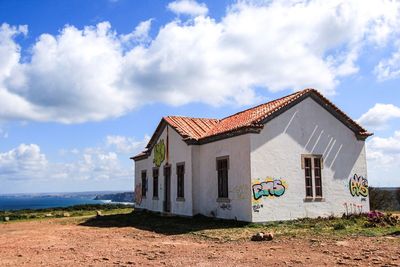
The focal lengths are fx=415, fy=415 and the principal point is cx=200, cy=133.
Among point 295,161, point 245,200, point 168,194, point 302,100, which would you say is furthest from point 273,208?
point 168,194

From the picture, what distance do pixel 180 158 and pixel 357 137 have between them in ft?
29.5

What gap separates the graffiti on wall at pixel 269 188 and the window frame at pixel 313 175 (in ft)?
4.46

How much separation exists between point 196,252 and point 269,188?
271 inches

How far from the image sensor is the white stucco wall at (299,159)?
17250 mm

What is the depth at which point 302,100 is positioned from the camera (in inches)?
739

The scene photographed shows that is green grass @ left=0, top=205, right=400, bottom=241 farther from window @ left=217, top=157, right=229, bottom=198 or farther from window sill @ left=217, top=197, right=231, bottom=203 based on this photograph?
window @ left=217, top=157, right=229, bottom=198

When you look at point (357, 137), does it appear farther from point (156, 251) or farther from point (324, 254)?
point (156, 251)

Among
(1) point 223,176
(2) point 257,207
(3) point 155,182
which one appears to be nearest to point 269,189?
(2) point 257,207

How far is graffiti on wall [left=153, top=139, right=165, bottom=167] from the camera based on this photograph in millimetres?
24919

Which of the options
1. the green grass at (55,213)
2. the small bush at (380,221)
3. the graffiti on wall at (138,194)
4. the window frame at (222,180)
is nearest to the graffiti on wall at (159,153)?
the graffiti on wall at (138,194)

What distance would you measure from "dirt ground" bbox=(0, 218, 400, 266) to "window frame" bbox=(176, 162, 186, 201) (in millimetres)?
7407

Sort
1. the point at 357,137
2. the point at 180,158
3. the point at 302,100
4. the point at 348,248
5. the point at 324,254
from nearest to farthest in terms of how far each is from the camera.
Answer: the point at 324,254 → the point at 348,248 → the point at 302,100 → the point at 357,137 → the point at 180,158

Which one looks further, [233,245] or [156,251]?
[233,245]

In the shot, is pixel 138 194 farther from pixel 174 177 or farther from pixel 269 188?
pixel 269 188
